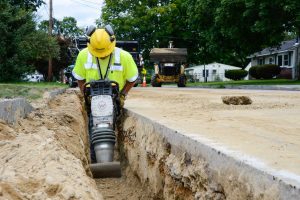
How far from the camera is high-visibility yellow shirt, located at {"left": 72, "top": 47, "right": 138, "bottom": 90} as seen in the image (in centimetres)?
707

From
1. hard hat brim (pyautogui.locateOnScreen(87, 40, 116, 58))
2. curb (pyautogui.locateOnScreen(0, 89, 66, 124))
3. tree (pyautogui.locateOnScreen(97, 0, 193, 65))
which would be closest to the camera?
curb (pyautogui.locateOnScreen(0, 89, 66, 124))

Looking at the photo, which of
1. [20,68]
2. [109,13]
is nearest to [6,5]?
[20,68]

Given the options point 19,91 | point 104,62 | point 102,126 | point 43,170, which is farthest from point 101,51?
point 19,91

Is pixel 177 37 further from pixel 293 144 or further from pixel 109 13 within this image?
pixel 293 144

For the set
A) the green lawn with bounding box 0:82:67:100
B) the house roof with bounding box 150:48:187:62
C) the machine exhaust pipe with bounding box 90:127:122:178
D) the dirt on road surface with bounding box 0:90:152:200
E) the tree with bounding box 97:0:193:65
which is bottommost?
the machine exhaust pipe with bounding box 90:127:122:178

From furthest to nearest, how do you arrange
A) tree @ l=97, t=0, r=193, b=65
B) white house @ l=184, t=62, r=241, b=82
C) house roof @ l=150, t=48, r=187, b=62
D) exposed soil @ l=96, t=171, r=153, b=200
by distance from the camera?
white house @ l=184, t=62, r=241, b=82 → tree @ l=97, t=0, r=193, b=65 → house roof @ l=150, t=48, r=187, b=62 → exposed soil @ l=96, t=171, r=153, b=200

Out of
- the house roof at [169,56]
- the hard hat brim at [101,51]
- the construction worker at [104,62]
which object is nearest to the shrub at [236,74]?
the house roof at [169,56]

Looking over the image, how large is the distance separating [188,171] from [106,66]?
3.44 m

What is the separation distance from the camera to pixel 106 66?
7156 mm

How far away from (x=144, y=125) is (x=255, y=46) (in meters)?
26.5

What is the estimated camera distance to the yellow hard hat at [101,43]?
22.1 feet

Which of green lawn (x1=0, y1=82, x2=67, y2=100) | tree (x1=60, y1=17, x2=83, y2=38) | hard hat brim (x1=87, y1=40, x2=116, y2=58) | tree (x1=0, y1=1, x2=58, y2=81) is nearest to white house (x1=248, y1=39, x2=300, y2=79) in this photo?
tree (x1=0, y1=1, x2=58, y2=81)

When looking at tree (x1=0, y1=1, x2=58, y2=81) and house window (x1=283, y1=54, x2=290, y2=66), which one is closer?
tree (x1=0, y1=1, x2=58, y2=81)

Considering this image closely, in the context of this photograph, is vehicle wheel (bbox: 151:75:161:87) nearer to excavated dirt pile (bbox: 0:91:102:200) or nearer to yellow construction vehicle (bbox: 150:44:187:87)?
yellow construction vehicle (bbox: 150:44:187:87)
